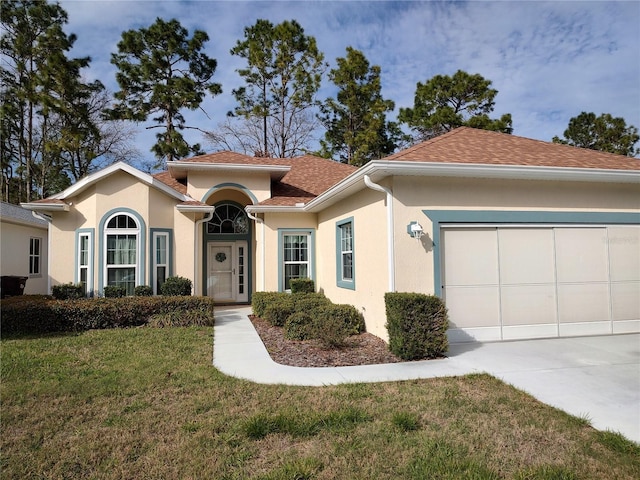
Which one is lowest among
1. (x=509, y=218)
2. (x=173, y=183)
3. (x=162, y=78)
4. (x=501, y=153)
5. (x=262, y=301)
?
(x=262, y=301)

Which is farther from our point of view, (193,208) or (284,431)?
(193,208)

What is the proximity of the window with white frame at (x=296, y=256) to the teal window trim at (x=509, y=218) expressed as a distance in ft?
20.7

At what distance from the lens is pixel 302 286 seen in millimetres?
12719

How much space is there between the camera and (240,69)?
26.8 meters

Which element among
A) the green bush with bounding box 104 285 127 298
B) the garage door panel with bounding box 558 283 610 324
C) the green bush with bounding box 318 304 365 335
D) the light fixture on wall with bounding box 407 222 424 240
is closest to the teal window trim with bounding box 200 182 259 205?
the green bush with bounding box 104 285 127 298

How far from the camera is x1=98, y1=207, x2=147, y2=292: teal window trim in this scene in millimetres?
11875

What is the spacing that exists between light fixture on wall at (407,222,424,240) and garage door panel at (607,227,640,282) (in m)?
4.41

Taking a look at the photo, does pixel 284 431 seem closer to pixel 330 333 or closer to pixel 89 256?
pixel 330 333

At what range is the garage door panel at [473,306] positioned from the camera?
7.93m

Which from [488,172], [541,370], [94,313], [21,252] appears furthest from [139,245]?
[541,370]

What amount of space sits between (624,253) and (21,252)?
1961 cm

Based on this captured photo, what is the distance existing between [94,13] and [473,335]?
1137cm

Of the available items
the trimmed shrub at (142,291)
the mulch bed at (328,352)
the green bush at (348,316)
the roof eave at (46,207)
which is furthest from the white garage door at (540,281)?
the roof eave at (46,207)

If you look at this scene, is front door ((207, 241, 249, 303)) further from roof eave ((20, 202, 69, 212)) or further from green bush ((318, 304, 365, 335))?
green bush ((318, 304, 365, 335))
